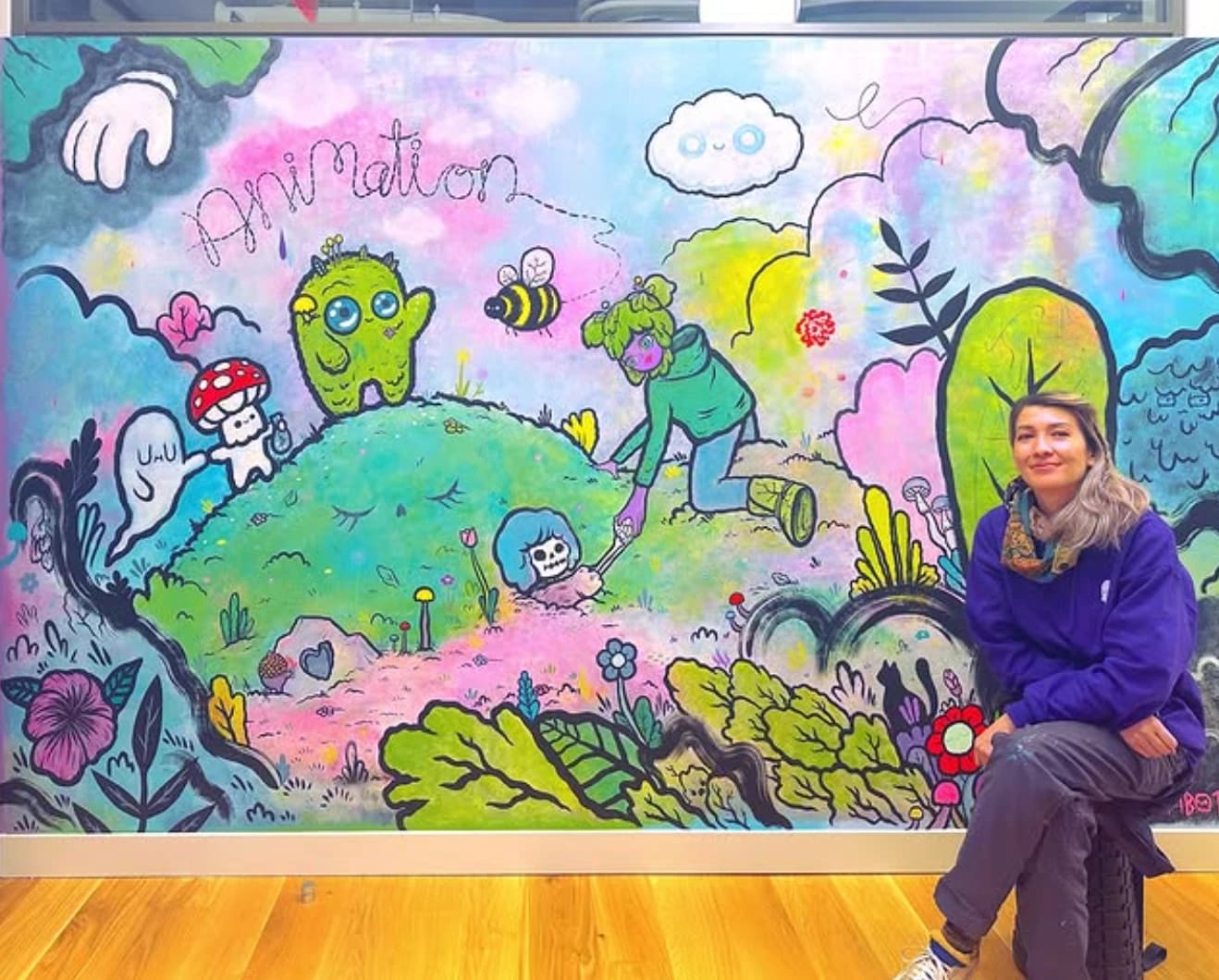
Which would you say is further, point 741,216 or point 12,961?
point 741,216

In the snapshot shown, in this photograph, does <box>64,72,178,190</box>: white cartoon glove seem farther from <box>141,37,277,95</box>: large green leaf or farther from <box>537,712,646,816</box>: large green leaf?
<box>537,712,646,816</box>: large green leaf

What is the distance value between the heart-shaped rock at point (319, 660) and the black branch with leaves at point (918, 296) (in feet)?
4.73

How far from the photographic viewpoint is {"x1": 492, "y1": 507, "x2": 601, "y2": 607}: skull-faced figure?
285 centimetres

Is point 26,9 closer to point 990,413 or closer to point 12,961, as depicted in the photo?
point 12,961

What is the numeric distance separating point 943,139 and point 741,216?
48 cm

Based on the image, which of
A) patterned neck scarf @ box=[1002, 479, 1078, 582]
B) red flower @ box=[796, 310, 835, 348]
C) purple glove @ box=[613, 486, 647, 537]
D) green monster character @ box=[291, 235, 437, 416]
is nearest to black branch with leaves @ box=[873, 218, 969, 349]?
red flower @ box=[796, 310, 835, 348]

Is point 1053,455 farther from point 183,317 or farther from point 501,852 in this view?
point 183,317

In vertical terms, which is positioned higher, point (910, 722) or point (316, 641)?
point (316, 641)

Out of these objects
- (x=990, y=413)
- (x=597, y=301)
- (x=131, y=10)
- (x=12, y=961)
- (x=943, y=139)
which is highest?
(x=131, y=10)

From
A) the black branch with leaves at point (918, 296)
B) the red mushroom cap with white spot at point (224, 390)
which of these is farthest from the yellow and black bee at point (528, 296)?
the black branch with leaves at point (918, 296)

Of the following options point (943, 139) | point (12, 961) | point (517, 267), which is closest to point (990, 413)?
point (943, 139)

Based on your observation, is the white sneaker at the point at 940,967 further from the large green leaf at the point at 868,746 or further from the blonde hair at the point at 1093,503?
the blonde hair at the point at 1093,503

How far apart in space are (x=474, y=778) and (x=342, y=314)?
3.56 feet

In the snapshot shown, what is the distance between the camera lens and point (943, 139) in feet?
9.27
